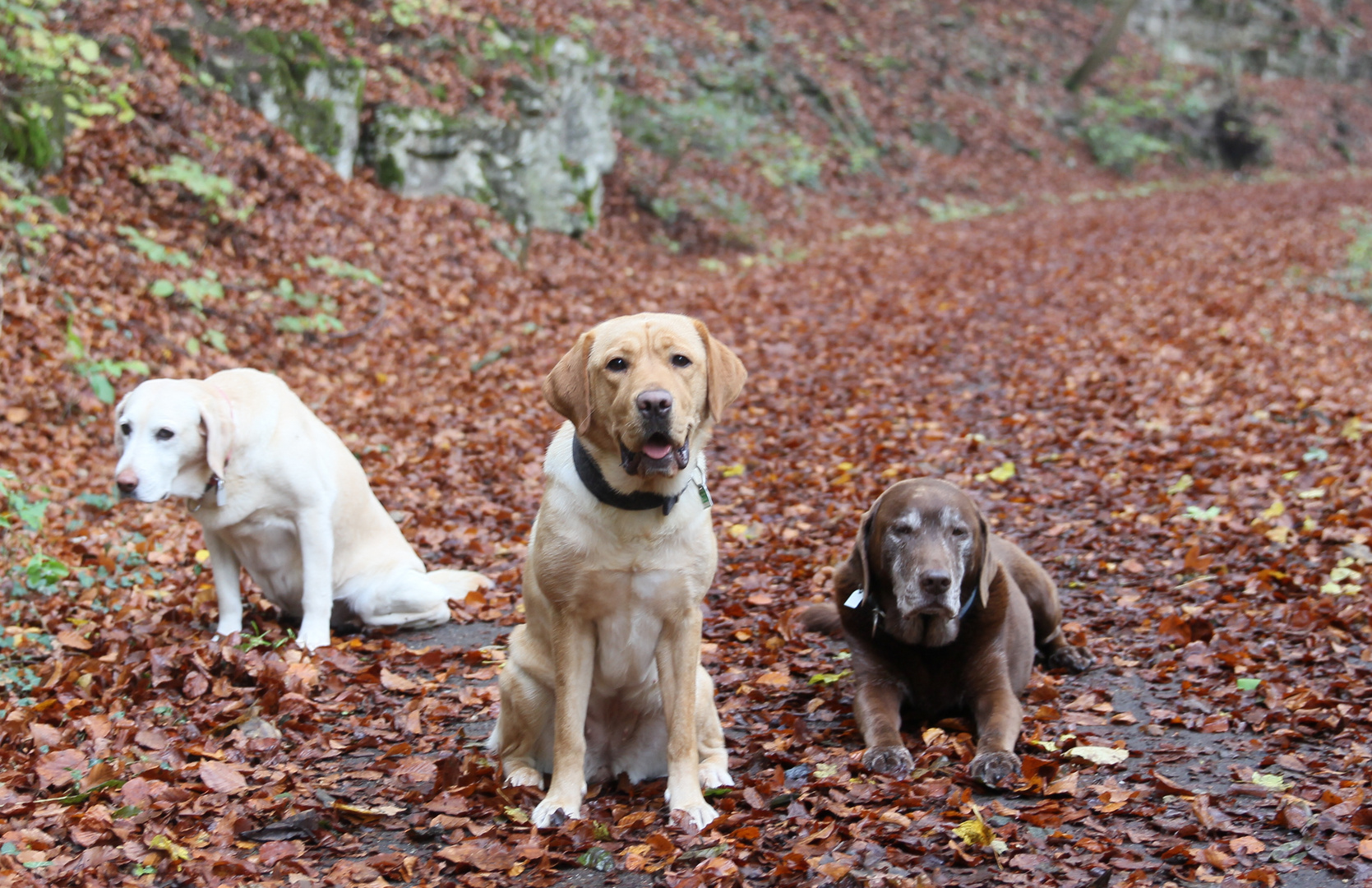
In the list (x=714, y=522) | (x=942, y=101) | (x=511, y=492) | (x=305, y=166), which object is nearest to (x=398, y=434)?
(x=511, y=492)

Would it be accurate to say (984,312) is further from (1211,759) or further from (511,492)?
(1211,759)

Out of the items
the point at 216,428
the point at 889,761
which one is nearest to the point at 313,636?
the point at 216,428

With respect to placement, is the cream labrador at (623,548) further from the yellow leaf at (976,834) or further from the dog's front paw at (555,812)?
the yellow leaf at (976,834)

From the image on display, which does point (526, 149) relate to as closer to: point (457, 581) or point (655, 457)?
point (457, 581)

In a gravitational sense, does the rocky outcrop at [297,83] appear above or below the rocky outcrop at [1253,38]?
below

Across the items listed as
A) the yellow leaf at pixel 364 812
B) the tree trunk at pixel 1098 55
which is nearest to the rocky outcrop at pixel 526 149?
the yellow leaf at pixel 364 812

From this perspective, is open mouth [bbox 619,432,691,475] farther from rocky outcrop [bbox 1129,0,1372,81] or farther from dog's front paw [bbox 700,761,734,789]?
rocky outcrop [bbox 1129,0,1372,81]

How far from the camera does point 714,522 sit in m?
7.39

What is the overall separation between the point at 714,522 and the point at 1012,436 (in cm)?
314

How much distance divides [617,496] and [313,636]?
2.49 meters

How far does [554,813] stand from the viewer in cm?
360

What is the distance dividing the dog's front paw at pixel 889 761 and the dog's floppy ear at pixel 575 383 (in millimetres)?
1712

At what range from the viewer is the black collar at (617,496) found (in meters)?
3.54

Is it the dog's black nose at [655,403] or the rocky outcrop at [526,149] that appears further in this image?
the rocky outcrop at [526,149]
